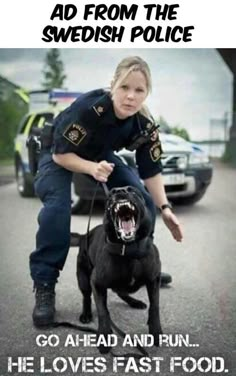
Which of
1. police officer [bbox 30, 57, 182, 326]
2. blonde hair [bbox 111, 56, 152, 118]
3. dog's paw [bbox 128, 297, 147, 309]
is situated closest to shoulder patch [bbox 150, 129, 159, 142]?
police officer [bbox 30, 57, 182, 326]

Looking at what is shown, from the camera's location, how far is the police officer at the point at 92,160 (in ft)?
8.86

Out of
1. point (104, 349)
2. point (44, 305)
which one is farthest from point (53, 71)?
point (104, 349)

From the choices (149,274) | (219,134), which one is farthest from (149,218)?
(219,134)

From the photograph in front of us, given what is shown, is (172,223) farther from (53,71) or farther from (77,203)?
(53,71)

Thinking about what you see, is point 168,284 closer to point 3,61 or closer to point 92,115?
point 92,115

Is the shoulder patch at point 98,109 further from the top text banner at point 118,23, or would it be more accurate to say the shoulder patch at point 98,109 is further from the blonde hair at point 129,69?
the top text banner at point 118,23

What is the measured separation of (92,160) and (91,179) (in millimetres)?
65

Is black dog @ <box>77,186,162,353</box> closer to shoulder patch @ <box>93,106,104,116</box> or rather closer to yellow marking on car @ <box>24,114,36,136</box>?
shoulder patch @ <box>93,106,104,116</box>

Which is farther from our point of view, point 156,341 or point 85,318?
point 85,318

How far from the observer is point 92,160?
2770 millimetres

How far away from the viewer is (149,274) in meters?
2.75

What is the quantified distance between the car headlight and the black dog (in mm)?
278

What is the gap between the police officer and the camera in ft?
8.86

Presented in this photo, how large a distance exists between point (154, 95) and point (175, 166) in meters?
0.26
